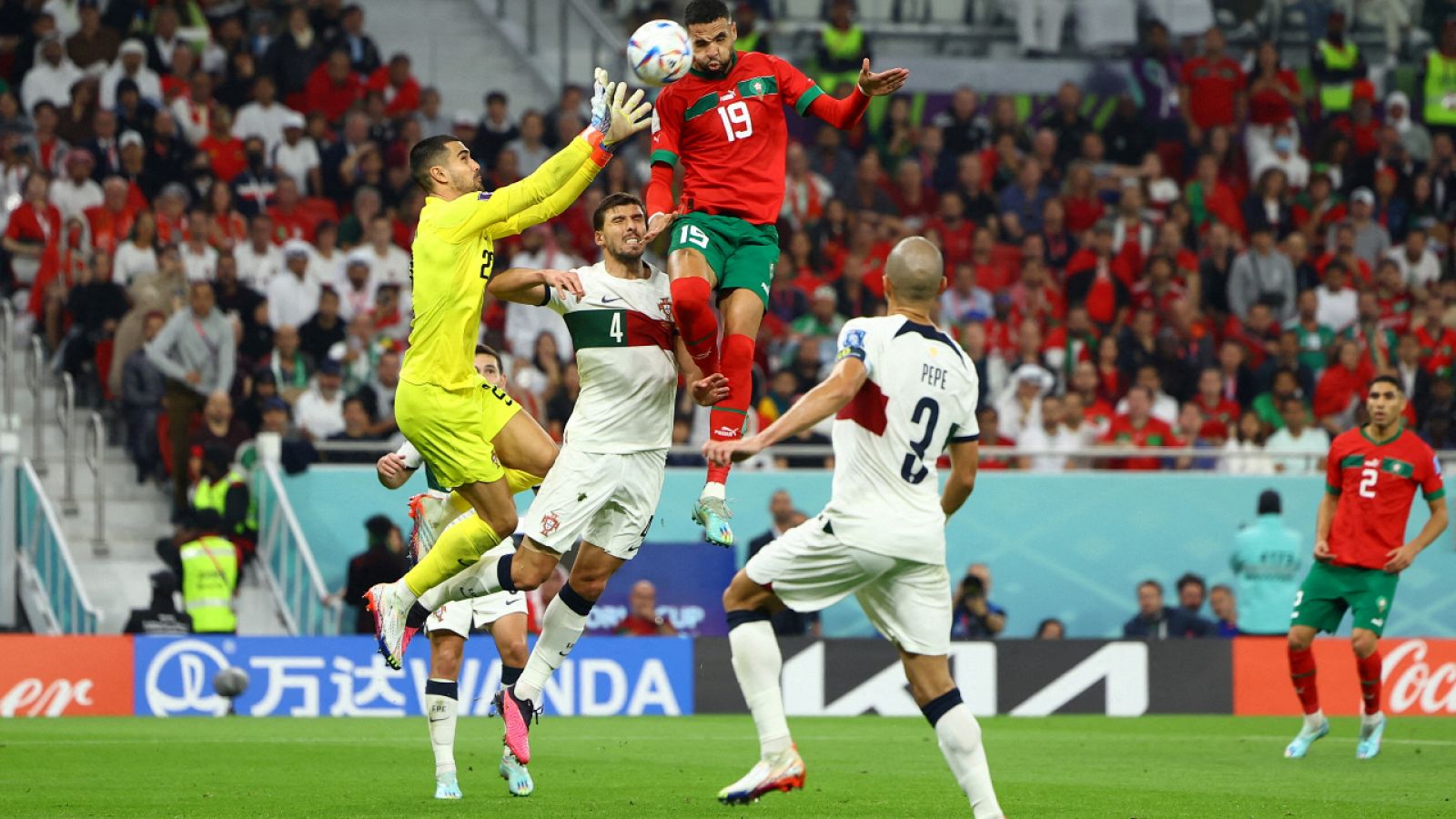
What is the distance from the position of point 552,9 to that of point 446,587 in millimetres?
15701

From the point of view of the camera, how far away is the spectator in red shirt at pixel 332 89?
2238 cm

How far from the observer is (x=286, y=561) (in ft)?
61.8

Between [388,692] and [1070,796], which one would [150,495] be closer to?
[388,692]

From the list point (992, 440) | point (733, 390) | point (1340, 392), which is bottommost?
point (992, 440)

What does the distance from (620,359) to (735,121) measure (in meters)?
1.38

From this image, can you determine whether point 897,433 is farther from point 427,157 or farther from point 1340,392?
point 1340,392

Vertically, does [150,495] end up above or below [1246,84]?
below

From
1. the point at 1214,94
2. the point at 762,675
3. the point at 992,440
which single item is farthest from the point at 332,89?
the point at 762,675

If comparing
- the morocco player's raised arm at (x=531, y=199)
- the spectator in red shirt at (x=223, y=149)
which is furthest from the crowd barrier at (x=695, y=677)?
the morocco player's raised arm at (x=531, y=199)

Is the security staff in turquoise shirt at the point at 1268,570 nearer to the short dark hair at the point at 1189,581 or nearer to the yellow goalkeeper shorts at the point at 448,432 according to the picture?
the short dark hair at the point at 1189,581

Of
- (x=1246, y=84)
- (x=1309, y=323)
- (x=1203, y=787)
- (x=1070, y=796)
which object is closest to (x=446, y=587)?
(x=1070, y=796)

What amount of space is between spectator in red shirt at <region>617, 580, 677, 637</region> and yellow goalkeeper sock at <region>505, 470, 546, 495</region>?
7.45 meters

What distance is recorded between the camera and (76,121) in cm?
2091

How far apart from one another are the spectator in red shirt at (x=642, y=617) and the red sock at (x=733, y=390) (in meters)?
8.31
